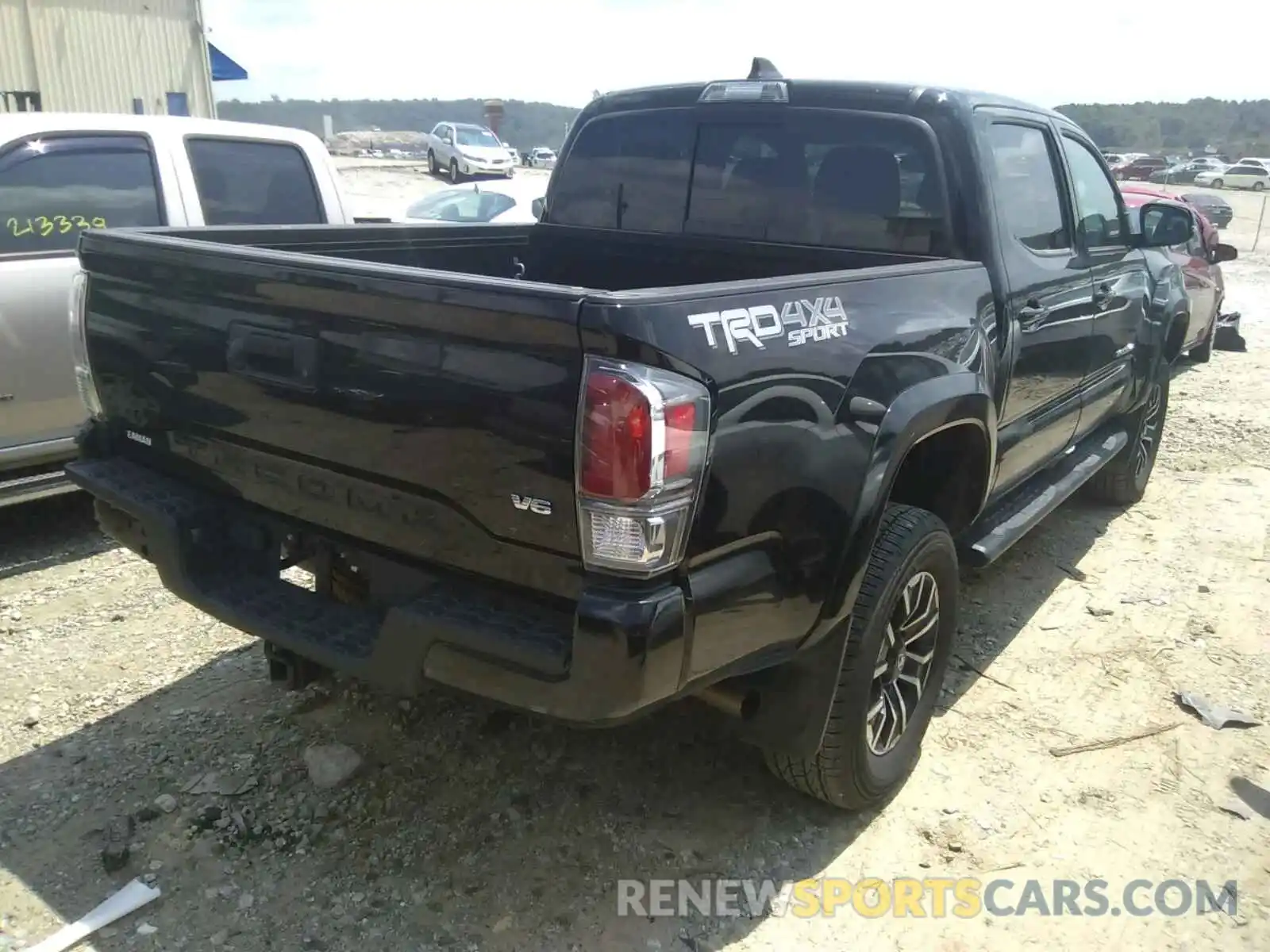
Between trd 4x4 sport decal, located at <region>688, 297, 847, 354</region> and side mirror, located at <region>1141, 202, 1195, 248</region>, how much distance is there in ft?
10.0

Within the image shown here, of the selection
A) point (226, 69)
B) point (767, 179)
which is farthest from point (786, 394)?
point (226, 69)

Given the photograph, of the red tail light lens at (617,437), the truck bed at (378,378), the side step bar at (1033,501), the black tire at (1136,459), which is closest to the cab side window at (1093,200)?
the side step bar at (1033,501)

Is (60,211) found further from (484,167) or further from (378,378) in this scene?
(484,167)

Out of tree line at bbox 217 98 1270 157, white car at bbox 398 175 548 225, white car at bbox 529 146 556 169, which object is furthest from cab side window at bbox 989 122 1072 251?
tree line at bbox 217 98 1270 157

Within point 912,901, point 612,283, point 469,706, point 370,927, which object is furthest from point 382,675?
point 612,283

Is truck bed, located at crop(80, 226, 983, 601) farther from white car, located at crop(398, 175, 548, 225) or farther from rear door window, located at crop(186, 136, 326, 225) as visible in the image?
white car, located at crop(398, 175, 548, 225)

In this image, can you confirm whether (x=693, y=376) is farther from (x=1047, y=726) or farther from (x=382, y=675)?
(x=1047, y=726)

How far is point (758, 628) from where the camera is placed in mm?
2361

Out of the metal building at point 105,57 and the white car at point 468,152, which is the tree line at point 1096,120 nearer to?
the white car at point 468,152

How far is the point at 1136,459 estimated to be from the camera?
5930mm

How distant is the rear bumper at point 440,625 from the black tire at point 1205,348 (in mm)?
9524

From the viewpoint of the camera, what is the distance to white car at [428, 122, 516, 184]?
27.0 m

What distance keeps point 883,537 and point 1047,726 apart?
4.34 ft

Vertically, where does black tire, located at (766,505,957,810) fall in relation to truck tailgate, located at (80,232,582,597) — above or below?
below
